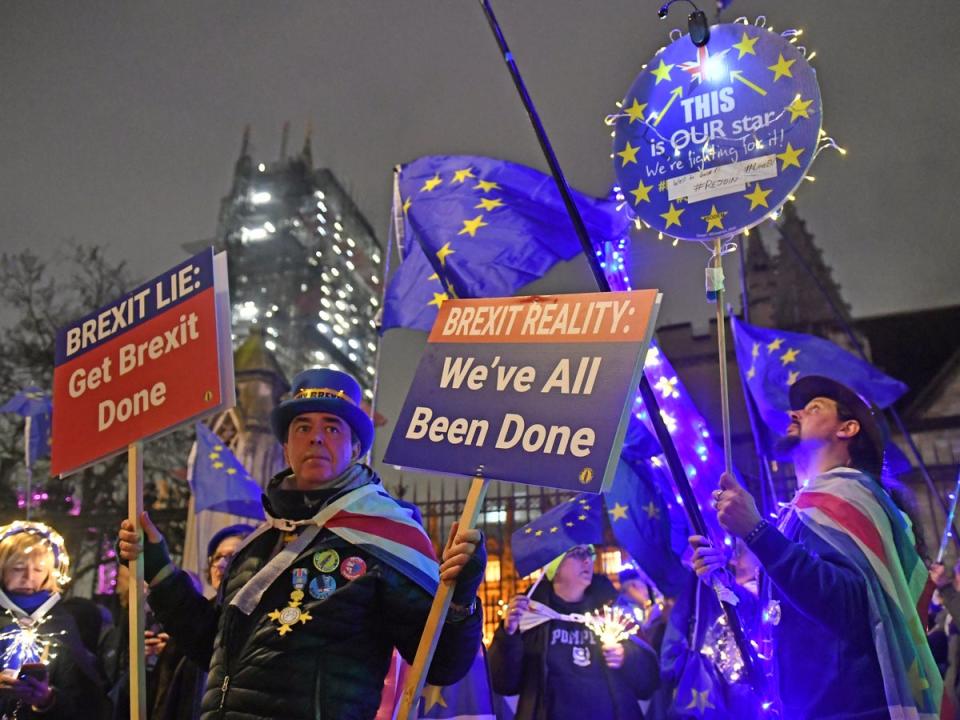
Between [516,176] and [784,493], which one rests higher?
[516,176]

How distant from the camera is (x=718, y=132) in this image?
4.14m

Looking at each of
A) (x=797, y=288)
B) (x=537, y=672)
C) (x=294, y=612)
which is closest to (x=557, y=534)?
(x=537, y=672)

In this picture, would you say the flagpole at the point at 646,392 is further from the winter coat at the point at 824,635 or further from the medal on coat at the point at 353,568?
the medal on coat at the point at 353,568

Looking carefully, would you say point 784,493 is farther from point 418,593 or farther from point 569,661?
point 418,593

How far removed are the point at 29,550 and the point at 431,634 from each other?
3.17 m

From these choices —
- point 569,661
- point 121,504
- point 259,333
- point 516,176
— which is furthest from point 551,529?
point 259,333

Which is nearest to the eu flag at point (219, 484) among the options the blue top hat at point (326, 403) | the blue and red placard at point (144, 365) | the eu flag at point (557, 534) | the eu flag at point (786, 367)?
the eu flag at point (557, 534)

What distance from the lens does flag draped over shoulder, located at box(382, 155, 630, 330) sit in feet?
21.4

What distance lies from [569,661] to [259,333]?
23.8 metres

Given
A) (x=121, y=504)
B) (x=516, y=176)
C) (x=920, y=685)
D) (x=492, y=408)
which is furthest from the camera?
(x=121, y=504)

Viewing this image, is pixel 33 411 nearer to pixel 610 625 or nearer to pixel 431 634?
pixel 610 625

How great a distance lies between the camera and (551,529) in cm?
681

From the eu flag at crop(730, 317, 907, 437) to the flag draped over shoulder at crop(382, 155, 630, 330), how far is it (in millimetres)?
2600

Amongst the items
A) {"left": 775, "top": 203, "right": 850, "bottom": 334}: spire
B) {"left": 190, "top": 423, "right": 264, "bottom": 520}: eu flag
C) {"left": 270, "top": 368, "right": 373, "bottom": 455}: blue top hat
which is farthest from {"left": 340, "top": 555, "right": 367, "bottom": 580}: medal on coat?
{"left": 775, "top": 203, "right": 850, "bottom": 334}: spire
